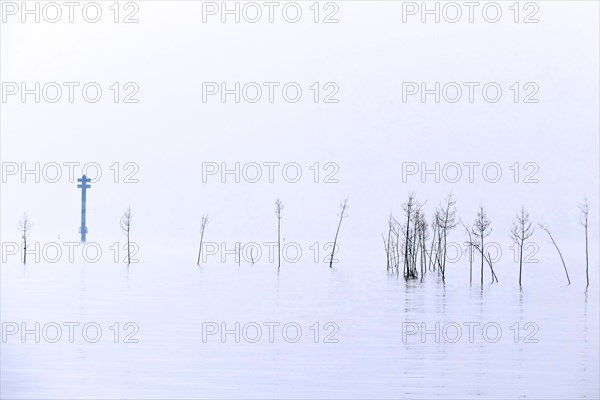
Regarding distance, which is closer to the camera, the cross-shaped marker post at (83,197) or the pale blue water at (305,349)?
the pale blue water at (305,349)

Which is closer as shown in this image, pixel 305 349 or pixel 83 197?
pixel 305 349

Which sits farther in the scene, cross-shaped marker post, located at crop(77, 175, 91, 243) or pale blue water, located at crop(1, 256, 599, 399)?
cross-shaped marker post, located at crop(77, 175, 91, 243)

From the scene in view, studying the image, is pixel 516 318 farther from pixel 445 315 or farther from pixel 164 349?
pixel 164 349

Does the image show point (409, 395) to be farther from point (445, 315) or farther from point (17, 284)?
point (17, 284)

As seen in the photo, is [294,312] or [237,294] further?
[237,294]

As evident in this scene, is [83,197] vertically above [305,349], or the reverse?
[83,197]

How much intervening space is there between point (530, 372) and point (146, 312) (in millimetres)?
9705

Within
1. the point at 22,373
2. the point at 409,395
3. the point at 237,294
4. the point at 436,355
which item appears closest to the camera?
the point at 409,395

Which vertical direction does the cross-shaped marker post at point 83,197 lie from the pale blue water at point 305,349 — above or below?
above

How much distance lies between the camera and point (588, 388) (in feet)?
33.6

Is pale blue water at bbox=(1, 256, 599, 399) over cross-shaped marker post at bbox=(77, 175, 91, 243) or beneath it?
beneath

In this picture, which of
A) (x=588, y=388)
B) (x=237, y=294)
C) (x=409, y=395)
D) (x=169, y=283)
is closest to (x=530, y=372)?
(x=588, y=388)

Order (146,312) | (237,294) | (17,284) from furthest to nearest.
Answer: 1. (17,284)
2. (237,294)
3. (146,312)

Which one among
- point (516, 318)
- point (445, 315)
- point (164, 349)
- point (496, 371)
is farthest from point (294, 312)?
point (496, 371)
